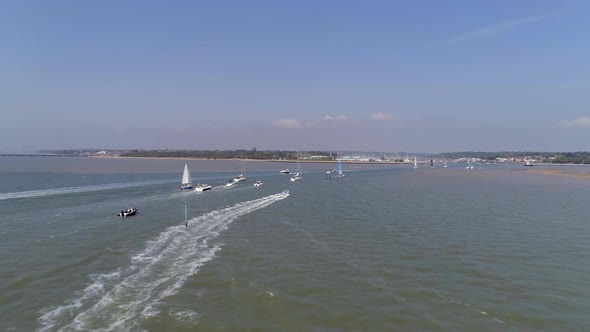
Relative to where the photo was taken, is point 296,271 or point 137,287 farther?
point 296,271

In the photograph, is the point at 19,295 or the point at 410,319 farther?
the point at 19,295

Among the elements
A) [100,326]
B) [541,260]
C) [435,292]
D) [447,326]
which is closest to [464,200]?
[541,260]

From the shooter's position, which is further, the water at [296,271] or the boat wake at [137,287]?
the water at [296,271]

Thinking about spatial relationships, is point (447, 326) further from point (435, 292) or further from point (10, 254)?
point (10, 254)

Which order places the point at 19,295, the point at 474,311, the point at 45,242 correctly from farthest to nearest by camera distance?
the point at 45,242
the point at 19,295
the point at 474,311

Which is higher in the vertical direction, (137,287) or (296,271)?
(137,287)
